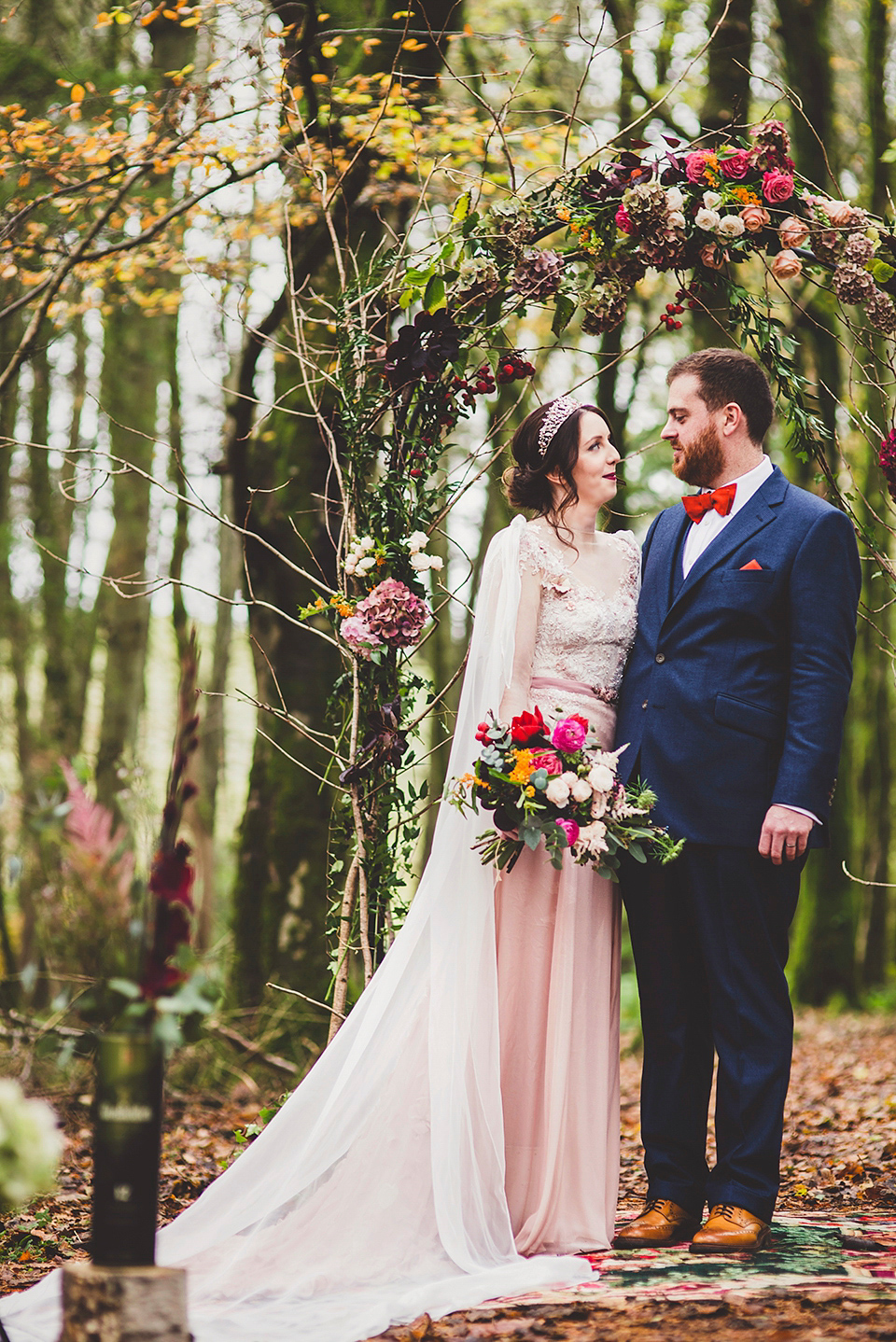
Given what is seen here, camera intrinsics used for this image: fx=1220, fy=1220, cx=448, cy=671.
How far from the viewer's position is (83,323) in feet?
39.7

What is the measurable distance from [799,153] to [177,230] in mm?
4883

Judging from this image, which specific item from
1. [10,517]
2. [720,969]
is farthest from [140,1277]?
[10,517]

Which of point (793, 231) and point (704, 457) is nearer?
point (704, 457)

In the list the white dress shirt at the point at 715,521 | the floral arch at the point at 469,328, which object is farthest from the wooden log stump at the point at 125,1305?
the white dress shirt at the point at 715,521

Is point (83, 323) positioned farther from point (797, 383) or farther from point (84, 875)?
point (84, 875)

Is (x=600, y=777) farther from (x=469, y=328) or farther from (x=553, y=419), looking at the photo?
(x=469, y=328)

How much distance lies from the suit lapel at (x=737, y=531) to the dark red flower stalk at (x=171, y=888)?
1730mm

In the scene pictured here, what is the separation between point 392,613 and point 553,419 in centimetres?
83

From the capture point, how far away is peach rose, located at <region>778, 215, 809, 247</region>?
4.02 m

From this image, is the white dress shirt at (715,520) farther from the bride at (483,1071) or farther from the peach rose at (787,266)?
the peach rose at (787,266)

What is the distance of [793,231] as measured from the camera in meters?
4.03

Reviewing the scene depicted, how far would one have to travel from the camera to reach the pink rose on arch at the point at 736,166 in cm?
403

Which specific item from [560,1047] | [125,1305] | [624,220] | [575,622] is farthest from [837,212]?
[125,1305]

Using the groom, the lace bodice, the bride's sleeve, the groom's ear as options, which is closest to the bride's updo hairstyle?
the lace bodice
